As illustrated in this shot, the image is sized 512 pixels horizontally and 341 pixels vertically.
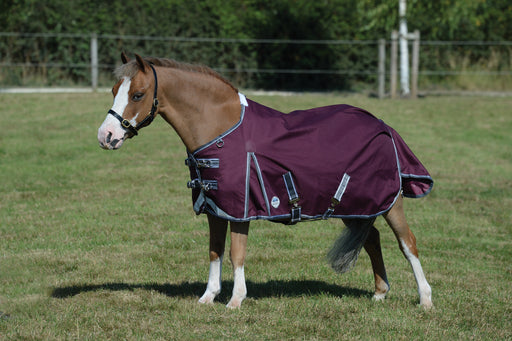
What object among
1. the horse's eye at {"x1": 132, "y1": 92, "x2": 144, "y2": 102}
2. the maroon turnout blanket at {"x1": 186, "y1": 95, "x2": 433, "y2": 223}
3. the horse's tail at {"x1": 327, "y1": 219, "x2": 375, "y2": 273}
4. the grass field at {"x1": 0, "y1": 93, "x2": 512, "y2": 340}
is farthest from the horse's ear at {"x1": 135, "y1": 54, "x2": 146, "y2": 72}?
the horse's tail at {"x1": 327, "y1": 219, "x2": 375, "y2": 273}

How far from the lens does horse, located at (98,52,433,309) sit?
5133mm

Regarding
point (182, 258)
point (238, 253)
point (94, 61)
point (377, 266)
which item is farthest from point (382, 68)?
point (238, 253)

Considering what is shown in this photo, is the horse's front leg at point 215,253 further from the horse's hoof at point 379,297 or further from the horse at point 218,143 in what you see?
the horse's hoof at point 379,297

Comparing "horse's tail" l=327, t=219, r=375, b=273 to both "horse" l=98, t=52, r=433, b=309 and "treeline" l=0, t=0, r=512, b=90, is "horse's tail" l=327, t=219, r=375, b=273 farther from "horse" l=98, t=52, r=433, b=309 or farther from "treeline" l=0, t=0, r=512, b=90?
"treeline" l=0, t=0, r=512, b=90

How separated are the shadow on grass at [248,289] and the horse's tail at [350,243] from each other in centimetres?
40

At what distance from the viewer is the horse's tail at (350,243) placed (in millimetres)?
5891

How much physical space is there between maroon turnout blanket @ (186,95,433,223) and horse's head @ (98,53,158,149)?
52 centimetres

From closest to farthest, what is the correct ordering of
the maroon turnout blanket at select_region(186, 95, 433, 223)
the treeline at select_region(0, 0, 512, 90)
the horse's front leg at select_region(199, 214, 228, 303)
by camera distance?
the maroon turnout blanket at select_region(186, 95, 433, 223), the horse's front leg at select_region(199, 214, 228, 303), the treeline at select_region(0, 0, 512, 90)

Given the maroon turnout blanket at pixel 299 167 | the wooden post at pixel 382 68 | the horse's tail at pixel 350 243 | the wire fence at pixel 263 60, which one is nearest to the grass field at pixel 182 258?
the horse's tail at pixel 350 243

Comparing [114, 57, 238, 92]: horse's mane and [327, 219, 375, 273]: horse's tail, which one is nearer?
[114, 57, 238, 92]: horse's mane

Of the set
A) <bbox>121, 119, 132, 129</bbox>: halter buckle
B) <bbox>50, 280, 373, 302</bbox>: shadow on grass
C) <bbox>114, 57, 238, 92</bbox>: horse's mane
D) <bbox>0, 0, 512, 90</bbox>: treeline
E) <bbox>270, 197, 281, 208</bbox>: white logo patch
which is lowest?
<bbox>50, 280, 373, 302</bbox>: shadow on grass

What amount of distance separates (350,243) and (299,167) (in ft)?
3.29

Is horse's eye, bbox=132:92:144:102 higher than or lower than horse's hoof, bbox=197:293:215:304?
higher

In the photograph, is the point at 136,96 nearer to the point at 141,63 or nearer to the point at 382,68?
the point at 141,63
